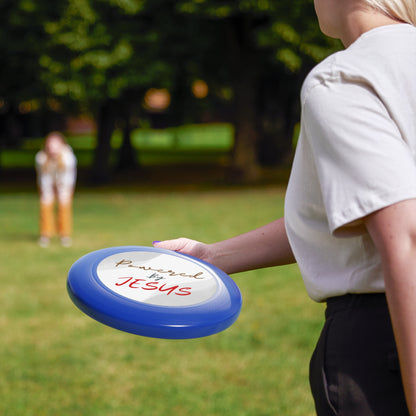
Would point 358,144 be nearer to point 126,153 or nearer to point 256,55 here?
point 256,55

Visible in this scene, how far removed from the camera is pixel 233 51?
67.6ft

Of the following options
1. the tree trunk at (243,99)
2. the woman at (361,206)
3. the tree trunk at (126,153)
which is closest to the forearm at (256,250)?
the woman at (361,206)

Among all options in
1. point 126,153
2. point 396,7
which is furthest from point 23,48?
point 396,7

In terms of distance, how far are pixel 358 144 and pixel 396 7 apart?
36cm

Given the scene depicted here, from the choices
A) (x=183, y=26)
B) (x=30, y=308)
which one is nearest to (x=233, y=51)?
(x=183, y=26)

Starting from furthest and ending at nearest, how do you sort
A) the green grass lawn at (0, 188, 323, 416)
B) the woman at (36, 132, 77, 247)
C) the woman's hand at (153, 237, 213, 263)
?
the woman at (36, 132, 77, 247) → the green grass lawn at (0, 188, 323, 416) → the woman's hand at (153, 237, 213, 263)

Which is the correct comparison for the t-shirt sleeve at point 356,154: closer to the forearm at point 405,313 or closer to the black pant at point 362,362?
the forearm at point 405,313

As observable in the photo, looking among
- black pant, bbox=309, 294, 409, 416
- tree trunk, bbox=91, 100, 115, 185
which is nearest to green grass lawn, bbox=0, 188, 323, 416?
black pant, bbox=309, 294, 409, 416

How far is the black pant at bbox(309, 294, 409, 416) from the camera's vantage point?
1.36 meters

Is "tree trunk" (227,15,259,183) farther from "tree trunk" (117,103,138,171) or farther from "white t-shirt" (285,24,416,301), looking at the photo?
"white t-shirt" (285,24,416,301)

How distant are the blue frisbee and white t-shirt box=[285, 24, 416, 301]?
0.36 m

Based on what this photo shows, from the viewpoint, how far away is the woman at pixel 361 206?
119 cm

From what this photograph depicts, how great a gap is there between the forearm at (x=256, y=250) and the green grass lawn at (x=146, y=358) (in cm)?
277

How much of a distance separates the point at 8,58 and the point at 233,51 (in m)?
7.24
